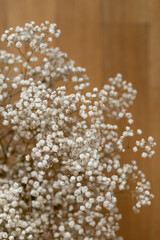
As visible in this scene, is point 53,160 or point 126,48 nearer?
point 53,160

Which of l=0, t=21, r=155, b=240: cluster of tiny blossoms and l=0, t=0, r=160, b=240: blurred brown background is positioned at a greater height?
l=0, t=0, r=160, b=240: blurred brown background

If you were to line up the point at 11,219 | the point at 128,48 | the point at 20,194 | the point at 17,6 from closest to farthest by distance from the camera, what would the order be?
the point at 11,219 < the point at 20,194 < the point at 17,6 < the point at 128,48

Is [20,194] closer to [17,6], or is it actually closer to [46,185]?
[46,185]

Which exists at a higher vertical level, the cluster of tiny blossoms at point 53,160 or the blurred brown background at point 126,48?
the blurred brown background at point 126,48

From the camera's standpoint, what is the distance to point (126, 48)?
1163 millimetres

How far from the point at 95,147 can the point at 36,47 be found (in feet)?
0.68

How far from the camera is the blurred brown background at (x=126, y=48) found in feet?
3.66

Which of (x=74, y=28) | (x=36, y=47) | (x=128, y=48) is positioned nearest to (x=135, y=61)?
(x=128, y=48)

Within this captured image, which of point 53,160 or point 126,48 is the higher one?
point 126,48

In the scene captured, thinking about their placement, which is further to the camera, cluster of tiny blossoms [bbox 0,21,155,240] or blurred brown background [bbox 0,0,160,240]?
blurred brown background [bbox 0,0,160,240]

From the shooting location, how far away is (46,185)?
2.48ft

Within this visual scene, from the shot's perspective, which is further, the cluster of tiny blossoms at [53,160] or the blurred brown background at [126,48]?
the blurred brown background at [126,48]

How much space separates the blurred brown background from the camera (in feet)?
3.66

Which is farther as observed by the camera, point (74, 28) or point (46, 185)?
point (74, 28)
